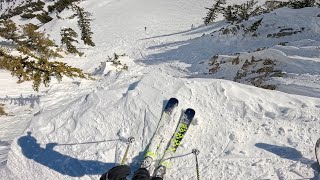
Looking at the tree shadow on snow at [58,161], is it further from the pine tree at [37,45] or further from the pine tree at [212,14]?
the pine tree at [212,14]

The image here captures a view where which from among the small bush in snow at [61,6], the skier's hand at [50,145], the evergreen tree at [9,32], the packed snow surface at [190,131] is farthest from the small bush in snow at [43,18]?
the skier's hand at [50,145]

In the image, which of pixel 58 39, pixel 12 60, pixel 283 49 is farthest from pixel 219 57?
pixel 58 39

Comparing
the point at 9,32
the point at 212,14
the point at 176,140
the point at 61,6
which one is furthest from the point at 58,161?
the point at 61,6

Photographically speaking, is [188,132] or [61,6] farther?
[61,6]

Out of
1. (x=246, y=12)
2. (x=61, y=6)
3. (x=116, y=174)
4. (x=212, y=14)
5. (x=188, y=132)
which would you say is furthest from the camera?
(x=61, y=6)

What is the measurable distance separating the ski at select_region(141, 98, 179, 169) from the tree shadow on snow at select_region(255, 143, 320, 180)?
2.43 m

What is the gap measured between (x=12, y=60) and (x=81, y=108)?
4.74 m

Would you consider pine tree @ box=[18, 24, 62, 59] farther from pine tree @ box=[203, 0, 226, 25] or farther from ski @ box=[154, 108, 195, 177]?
ski @ box=[154, 108, 195, 177]

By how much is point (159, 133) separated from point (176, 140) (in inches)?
20.6

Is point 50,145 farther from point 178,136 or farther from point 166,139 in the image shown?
point 178,136

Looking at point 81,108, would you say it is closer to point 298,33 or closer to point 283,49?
point 283,49

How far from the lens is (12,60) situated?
11.6 metres

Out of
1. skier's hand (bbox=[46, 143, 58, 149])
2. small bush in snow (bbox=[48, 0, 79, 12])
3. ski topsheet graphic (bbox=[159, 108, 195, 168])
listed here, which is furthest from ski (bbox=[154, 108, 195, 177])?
small bush in snow (bbox=[48, 0, 79, 12])

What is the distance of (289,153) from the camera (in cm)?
668
